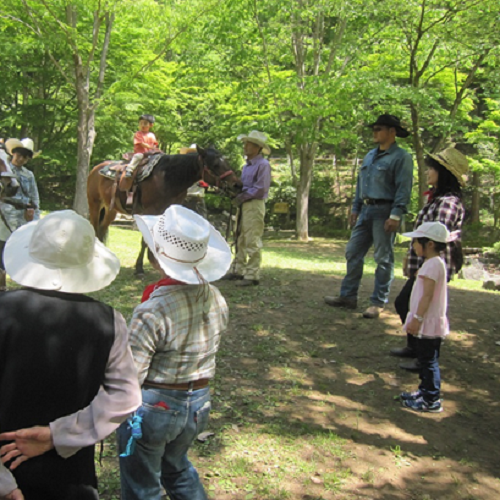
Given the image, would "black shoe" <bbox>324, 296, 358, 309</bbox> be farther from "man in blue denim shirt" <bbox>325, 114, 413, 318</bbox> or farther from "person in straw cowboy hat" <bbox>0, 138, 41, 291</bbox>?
"person in straw cowboy hat" <bbox>0, 138, 41, 291</bbox>

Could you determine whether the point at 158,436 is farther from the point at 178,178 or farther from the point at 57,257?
the point at 178,178

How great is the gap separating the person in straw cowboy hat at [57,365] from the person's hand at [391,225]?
462 cm

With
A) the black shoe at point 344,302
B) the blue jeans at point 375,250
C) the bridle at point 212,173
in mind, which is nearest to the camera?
the blue jeans at point 375,250

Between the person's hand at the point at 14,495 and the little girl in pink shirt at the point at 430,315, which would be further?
the little girl in pink shirt at the point at 430,315

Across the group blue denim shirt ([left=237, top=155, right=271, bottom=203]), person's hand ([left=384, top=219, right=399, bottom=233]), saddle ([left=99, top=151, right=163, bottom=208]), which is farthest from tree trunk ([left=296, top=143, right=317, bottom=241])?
person's hand ([left=384, top=219, right=399, bottom=233])

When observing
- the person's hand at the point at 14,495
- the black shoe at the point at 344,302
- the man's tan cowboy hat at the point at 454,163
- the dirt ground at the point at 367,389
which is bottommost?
the dirt ground at the point at 367,389

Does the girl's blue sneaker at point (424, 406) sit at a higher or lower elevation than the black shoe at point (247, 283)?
lower

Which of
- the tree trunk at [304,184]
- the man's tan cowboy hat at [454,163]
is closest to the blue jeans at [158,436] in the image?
the man's tan cowboy hat at [454,163]

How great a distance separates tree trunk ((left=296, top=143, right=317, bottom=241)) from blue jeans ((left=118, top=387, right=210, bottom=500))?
16338 mm

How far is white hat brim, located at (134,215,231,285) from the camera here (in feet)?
6.74

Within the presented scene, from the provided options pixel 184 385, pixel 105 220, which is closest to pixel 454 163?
pixel 184 385

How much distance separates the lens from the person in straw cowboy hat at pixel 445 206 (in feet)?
15.1

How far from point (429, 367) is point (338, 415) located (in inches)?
31.3

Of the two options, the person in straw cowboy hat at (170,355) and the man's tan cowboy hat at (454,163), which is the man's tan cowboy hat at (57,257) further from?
the man's tan cowboy hat at (454,163)
